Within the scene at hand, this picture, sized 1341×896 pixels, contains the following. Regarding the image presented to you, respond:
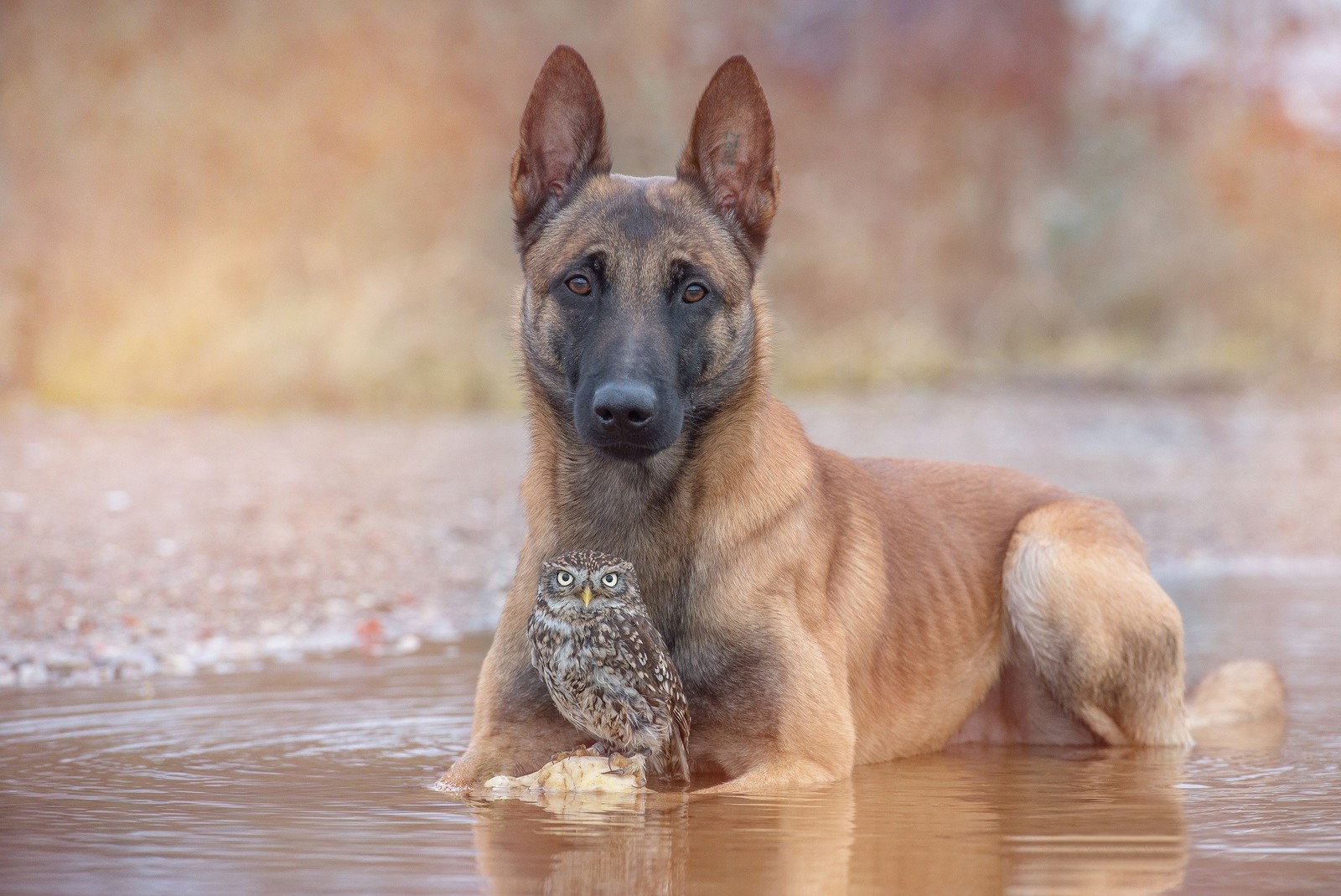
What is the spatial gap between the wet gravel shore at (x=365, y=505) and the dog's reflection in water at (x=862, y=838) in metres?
3.53

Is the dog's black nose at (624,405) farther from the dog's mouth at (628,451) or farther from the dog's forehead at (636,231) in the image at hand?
the dog's forehead at (636,231)

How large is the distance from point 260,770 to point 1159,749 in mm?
3048

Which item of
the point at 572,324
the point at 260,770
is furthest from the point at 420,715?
the point at 572,324

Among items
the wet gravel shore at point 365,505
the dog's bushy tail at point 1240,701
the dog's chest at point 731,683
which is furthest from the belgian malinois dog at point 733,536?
the wet gravel shore at point 365,505

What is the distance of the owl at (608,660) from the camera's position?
4.50 metres

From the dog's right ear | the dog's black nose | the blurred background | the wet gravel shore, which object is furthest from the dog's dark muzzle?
the blurred background

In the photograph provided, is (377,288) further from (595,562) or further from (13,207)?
(595,562)

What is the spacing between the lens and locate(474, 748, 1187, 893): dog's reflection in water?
12.0ft

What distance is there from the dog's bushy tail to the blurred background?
1139 centimetres

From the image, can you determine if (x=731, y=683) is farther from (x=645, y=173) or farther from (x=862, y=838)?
(x=645, y=173)

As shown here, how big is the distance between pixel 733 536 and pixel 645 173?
1504 cm

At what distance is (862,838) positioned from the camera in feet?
13.5

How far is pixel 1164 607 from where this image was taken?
566 centimetres

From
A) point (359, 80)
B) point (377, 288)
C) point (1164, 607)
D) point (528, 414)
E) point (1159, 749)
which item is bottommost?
point (1159, 749)
